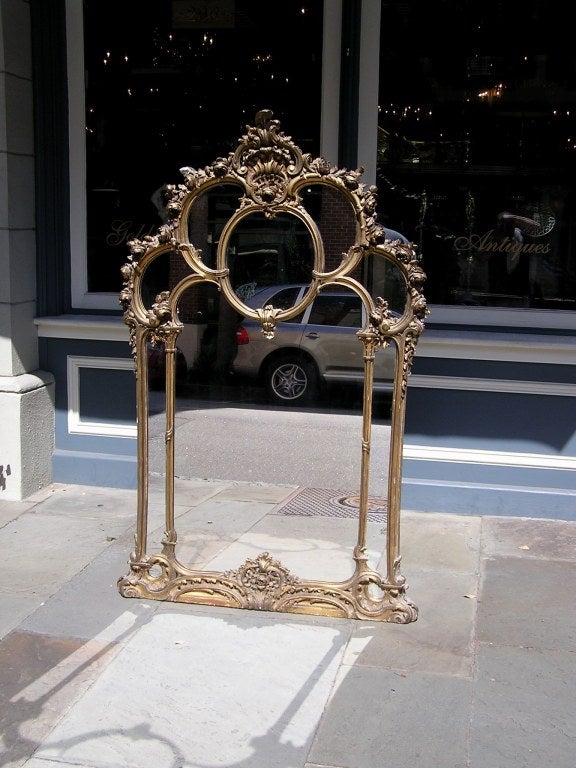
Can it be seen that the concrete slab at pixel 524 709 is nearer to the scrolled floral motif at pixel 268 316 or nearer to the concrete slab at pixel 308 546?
the concrete slab at pixel 308 546

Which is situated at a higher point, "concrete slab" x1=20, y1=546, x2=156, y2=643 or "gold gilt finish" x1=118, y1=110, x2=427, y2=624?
"gold gilt finish" x1=118, y1=110, x2=427, y2=624

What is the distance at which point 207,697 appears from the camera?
13.7ft

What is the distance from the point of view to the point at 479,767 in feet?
12.0

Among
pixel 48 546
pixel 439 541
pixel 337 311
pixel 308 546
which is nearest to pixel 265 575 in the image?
pixel 308 546

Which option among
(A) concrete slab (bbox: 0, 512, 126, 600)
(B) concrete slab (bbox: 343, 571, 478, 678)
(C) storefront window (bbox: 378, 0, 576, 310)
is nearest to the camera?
(B) concrete slab (bbox: 343, 571, 478, 678)

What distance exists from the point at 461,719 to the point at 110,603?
2.10 metres

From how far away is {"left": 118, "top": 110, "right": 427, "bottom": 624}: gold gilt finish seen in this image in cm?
466

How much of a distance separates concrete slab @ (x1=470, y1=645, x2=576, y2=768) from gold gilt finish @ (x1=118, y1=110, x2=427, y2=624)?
0.64 metres

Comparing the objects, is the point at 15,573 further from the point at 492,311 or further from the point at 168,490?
the point at 492,311

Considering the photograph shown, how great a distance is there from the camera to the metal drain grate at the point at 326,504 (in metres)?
5.23

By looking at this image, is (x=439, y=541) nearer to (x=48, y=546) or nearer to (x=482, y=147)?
(x=48, y=546)

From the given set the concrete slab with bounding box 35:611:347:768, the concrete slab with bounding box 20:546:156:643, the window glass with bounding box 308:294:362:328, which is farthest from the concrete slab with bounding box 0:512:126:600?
the window glass with bounding box 308:294:362:328

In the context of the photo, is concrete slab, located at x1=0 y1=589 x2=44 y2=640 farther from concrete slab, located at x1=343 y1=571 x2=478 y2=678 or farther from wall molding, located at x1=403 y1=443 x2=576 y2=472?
wall molding, located at x1=403 y1=443 x2=576 y2=472

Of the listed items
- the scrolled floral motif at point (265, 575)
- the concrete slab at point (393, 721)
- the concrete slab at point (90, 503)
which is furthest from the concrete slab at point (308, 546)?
the concrete slab at point (90, 503)
